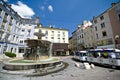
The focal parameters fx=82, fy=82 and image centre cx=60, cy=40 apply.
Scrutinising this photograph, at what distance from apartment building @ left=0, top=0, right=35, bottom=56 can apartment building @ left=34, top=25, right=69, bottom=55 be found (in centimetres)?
596

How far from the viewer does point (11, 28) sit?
27484mm

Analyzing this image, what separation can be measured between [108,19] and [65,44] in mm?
19835

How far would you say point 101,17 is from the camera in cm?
2638

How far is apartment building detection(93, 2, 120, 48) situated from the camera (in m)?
21.2

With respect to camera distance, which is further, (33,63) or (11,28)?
(11,28)

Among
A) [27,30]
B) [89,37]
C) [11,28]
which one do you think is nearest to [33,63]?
[11,28]

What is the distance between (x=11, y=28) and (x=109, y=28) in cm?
3075

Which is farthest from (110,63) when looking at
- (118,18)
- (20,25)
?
(20,25)

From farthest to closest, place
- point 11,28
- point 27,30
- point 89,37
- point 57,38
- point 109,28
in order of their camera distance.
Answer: point 57,38 < point 27,30 < point 89,37 < point 11,28 < point 109,28

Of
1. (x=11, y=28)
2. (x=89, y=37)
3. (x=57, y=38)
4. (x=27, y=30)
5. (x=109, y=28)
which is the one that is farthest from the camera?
(x=57, y=38)

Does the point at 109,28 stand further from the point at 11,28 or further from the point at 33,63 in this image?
the point at 11,28

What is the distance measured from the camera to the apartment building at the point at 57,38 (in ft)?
119

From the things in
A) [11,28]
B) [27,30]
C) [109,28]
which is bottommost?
[109,28]

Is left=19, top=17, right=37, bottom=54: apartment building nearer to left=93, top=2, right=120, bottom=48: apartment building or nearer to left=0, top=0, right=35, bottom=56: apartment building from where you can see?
left=0, top=0, right=35, bottom=56: apartment building
